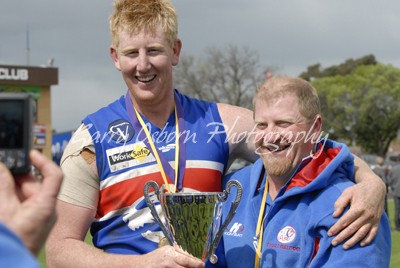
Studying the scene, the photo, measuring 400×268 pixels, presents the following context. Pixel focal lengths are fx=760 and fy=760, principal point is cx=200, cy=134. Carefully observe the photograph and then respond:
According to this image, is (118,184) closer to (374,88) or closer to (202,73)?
(202,73)

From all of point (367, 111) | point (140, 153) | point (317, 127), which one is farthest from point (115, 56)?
point (367, 111)

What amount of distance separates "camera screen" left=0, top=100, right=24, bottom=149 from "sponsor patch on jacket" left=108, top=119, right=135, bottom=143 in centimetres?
200

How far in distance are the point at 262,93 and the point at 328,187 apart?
1.69ft

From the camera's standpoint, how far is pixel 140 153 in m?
3.63

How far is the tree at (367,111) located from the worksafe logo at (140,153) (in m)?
61.6

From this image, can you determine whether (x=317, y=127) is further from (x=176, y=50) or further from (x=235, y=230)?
(x=176, y=50)

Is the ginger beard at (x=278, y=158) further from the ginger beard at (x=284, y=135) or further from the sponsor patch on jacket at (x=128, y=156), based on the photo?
the sponsor patch on jacket at (x=128, y=156)

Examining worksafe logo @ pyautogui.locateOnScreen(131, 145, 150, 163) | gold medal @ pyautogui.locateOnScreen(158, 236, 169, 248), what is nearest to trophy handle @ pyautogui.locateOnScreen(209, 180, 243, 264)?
gold medal @ pyautogui.locateOnScreen(158, 236, 169, 248)

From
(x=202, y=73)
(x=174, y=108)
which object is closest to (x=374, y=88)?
(x=202, y=73)

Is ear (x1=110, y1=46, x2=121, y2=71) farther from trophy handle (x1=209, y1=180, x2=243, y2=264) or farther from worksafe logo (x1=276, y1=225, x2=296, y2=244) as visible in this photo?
worksafe logo (x1=276, y1=225, x2=296, y2=244)

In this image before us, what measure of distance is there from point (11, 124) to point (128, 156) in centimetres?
200

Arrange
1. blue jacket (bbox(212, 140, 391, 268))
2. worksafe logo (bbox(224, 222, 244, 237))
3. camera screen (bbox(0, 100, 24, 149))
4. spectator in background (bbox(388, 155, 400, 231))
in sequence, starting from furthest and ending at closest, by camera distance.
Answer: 1. spectator in background (bbox(388, 155, 400, 231))
2. worksafe logo (bbox(224, 222, 244, 237))
3. blue jacket (bbox(212, 140, 391, 268))
4. camera screen (bbox(0, 100, 24, 149))

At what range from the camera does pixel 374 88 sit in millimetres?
67500

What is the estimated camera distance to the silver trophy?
3.21 m
